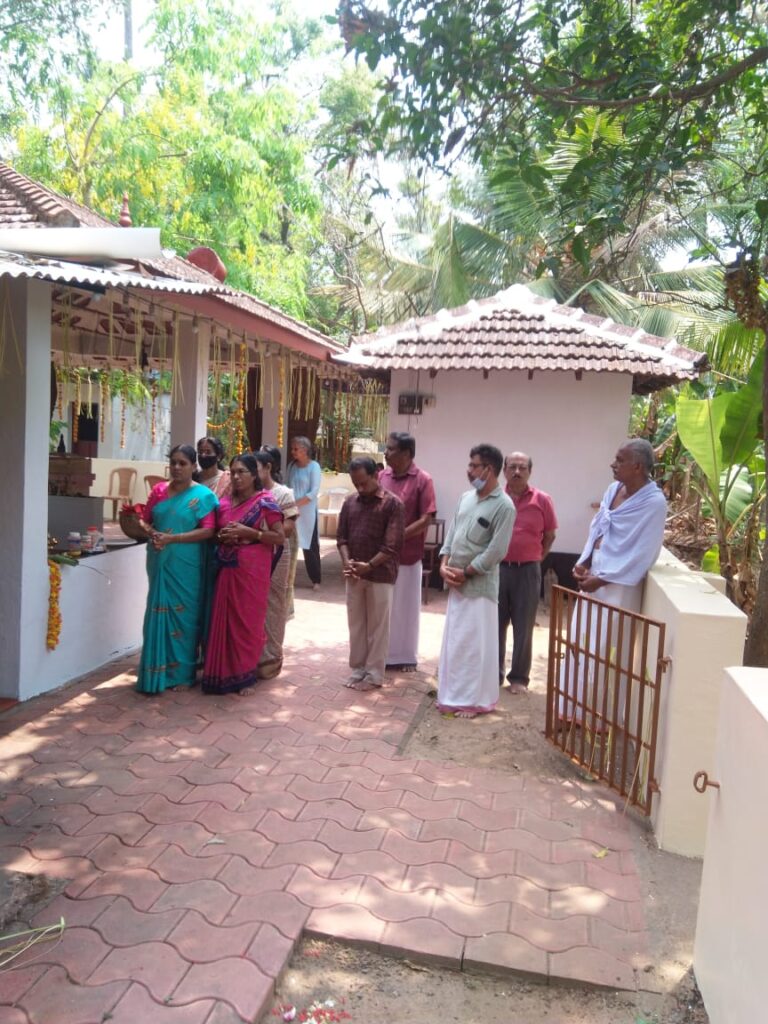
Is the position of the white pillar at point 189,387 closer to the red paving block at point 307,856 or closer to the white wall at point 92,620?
the white wall at point 92,620

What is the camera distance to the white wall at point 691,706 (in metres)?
3.59

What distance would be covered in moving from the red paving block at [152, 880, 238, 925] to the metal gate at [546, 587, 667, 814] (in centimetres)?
207

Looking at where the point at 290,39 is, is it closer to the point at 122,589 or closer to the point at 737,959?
the point at 122,589

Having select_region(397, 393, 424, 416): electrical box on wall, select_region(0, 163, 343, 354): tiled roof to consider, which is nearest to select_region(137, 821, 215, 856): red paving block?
select_region(0, 163, 343, 354): tiled roof

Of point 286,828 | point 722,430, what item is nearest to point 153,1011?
point 286,828

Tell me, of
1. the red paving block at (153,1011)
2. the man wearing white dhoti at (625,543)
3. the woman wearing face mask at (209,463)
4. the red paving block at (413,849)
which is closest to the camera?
the red paving block at (153,1011)

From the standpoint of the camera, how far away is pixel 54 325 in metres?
8.62

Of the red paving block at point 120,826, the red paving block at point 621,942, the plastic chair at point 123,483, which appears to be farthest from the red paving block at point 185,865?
the plastic chair at point 123,483

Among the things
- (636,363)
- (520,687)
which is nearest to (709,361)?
(636,363)

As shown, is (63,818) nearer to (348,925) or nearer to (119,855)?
(119,855)

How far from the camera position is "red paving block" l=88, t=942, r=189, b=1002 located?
8.68 feet

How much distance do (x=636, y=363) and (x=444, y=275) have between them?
9986mm

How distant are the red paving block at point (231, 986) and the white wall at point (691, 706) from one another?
200 cm

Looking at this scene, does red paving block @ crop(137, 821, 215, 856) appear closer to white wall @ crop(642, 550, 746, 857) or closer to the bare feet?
white wall @ crop(642, 550, 746, 857)
